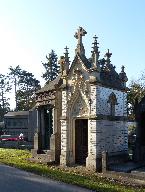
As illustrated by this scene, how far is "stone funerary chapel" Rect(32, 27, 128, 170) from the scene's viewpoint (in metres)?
19.2

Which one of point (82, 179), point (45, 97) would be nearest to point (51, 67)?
point (45, 97)

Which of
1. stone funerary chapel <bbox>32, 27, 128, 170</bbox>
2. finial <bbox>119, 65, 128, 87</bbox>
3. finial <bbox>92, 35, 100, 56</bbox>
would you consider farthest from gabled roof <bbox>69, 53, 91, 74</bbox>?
finial <bbox>119, 65, 128, 87</bbox>

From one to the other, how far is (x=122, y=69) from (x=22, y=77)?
7319cm

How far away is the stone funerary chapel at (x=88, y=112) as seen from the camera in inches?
757

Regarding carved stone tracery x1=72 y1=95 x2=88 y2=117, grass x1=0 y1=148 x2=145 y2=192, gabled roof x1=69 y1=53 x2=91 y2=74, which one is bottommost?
grass x1=0 y1=148 x2=145 y2=192

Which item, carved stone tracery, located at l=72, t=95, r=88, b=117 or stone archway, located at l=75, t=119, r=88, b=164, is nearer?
carved stone tracery, located at l=72, t=95, r=88, b=117

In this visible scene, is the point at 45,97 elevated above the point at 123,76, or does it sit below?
below

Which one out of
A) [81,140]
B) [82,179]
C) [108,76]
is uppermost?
[108,76]

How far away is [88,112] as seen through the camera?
19797 mm

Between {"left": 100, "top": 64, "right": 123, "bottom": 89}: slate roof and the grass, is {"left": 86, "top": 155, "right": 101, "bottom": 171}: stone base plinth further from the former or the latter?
{"left": 100, "top": 64, "right": 123, "bottom": 89}: slate roof

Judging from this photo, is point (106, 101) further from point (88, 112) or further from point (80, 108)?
point (80, 108)

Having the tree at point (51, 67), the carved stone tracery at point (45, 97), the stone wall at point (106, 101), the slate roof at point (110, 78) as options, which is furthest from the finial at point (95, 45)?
the tree at point (51, 67)

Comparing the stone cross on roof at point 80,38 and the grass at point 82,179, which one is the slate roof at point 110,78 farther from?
the grass at point 82,179

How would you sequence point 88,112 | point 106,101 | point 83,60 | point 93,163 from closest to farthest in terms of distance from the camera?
1. point 93,163
2. point 88,112
3. point 106,101
4. point 83,60
